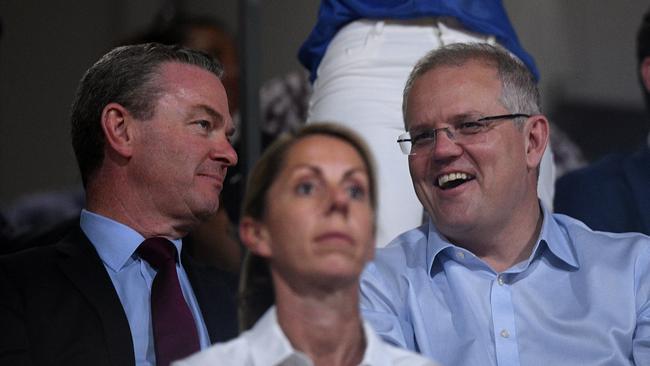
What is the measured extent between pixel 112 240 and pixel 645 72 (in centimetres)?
141

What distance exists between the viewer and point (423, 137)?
191 cm

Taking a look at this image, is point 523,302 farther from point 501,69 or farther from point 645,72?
point 645,72

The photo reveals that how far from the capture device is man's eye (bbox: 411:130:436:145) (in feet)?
6.22

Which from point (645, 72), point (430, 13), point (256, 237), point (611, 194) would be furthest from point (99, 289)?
point (645, 72)

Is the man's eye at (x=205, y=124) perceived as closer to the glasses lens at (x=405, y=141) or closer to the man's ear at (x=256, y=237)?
the glasses lens at (x=405, y=141)

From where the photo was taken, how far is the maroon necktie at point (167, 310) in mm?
1693

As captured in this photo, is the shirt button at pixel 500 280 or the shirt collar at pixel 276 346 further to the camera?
the shirt button at pixel 500 280

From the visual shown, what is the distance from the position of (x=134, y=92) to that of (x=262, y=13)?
7.47ft

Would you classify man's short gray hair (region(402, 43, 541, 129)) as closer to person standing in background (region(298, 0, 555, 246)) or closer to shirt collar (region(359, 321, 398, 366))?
person standing in background (region(298, 0, 555, 246))

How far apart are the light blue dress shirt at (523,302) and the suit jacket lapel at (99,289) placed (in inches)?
14.8

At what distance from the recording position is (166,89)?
6.26 ft

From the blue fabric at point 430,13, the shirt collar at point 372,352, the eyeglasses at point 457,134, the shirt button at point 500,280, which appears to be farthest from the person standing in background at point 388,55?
the shirt collar at point 372,352

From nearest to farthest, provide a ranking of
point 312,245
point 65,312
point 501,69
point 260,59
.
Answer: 1. point 312,245
2. point 65,312
3. point 501,69
4. point 260,59

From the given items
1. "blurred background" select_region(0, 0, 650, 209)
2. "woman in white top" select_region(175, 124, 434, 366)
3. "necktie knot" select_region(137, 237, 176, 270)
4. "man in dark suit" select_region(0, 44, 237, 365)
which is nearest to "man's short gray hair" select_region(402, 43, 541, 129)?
"man in dark suit" select_region(0, 44, 237, 365)
